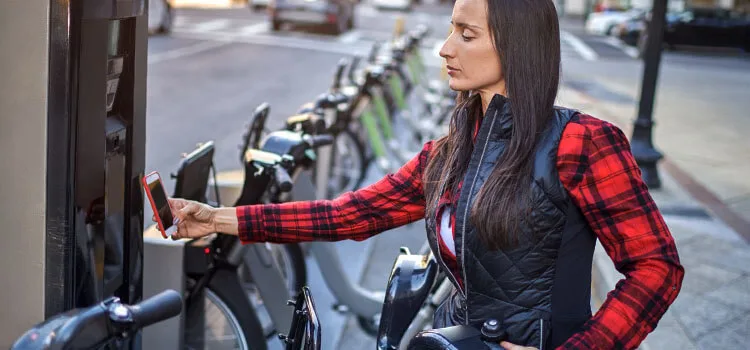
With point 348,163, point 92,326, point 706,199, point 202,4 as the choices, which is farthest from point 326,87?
point 202,4

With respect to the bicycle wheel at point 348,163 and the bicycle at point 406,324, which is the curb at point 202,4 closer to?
the bicycle wheel at point 348,163

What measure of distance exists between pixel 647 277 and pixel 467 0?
765mm

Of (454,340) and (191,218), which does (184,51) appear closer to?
(191,218)

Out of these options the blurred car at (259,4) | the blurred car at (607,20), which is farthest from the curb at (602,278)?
the blurred car at (259,4)

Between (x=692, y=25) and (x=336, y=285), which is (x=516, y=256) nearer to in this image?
(x=336, y=285)

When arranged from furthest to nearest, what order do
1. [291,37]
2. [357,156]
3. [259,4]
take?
[259,4] < [291,37] < [357,156]

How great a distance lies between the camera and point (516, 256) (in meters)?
2.43

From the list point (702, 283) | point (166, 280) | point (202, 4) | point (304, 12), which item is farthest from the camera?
point (202, 4)

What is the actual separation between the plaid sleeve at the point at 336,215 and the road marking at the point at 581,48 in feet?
74.0

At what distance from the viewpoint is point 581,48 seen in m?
28.5

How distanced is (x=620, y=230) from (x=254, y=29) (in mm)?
25767

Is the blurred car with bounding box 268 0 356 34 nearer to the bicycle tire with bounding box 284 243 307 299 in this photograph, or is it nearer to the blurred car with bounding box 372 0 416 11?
the blurred car with bounding box 372 0 416 11

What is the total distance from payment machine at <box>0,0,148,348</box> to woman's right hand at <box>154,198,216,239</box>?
16 cm

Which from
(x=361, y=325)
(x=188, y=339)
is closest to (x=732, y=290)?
(x=361, y=325)
